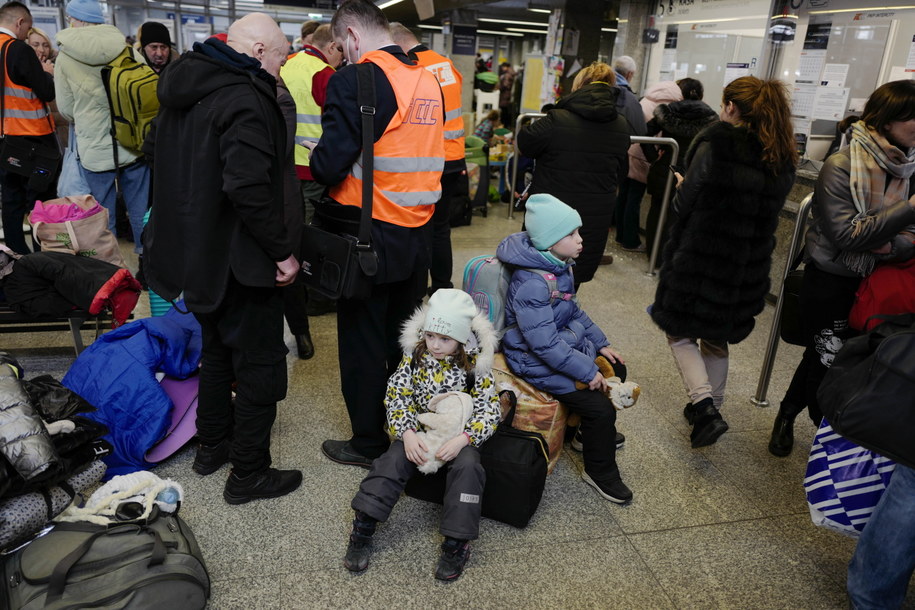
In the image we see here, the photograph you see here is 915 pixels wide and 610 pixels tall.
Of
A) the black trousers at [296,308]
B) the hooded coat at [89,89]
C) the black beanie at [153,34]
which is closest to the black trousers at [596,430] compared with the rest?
the black trousers at [296,308]

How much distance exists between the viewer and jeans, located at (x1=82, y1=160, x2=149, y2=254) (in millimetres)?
4410

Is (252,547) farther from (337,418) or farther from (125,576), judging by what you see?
(337,418)

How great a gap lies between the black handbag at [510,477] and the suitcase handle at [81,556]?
895mm

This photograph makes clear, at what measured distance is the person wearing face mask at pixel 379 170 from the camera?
2.21 meters

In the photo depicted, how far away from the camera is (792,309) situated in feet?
9.73

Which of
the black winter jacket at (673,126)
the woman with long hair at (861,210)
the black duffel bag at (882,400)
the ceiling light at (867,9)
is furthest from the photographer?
the black winter jacket at (673,126)

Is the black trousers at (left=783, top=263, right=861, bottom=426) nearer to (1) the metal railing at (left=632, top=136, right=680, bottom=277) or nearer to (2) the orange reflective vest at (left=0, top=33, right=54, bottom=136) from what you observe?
(1) the metal railing at (left=632, top=136, right=680, bottom=277)

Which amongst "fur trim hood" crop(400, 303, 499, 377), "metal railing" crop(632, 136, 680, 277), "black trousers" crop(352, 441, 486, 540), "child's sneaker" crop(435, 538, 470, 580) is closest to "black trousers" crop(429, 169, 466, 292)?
"fur trim hood" crop(400, 303, 499, 377)

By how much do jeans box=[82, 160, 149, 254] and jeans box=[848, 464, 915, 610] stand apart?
424 cm

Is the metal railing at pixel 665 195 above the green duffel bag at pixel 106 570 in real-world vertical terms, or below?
above

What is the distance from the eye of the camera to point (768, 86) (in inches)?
104

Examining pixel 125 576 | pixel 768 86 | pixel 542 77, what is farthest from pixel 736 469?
pixel 542 77

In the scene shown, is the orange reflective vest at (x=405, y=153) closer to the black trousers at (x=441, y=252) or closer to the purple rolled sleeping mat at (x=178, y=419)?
the purple rolled sleeping mat at (x=178, y=419)

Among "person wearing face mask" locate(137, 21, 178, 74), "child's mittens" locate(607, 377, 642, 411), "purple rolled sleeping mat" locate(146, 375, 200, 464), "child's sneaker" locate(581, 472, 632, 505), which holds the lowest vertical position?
"child's sneaker" locate(581, 472, 632, 505)
